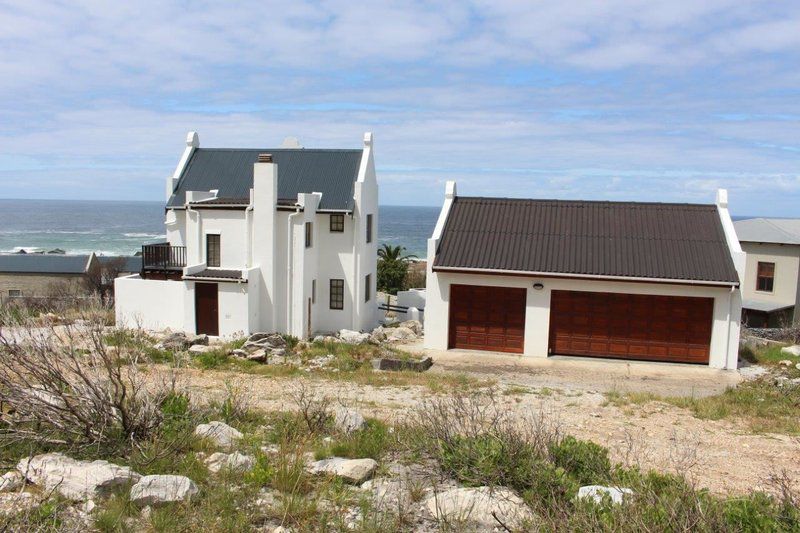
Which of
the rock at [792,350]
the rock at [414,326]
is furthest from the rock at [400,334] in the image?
the rock at [792,350]

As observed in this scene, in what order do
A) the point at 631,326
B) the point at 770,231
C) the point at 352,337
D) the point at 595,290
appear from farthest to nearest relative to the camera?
the point at 770,231 < the point at 352,337 < the point at 631,326 < the point at 595,290

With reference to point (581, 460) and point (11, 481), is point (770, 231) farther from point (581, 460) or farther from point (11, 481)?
point (11, 481)

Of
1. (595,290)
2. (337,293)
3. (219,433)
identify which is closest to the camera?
(219,433)

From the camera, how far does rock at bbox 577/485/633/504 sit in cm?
629

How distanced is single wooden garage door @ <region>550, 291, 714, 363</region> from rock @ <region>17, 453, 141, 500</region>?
52.2 feet

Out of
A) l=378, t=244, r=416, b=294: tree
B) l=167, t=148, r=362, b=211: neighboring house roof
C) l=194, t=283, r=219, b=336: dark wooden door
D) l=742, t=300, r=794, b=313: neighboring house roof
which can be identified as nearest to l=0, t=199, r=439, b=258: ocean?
l=378, t=244, r=416, b=294: tree

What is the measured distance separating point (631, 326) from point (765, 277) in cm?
1736

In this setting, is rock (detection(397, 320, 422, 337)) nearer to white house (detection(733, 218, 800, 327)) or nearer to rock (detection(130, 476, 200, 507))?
white house (detection(733, 218, 800, 327))

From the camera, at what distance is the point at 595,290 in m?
20.7

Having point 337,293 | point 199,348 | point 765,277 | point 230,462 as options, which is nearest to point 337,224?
point 337,293

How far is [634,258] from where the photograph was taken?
68.4 ft

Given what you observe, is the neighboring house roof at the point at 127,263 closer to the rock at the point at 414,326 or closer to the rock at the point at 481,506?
the rock at the point at 414,326

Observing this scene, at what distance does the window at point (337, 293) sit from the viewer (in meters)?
25.9

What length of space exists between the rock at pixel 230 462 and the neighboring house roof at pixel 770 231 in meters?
32.1
